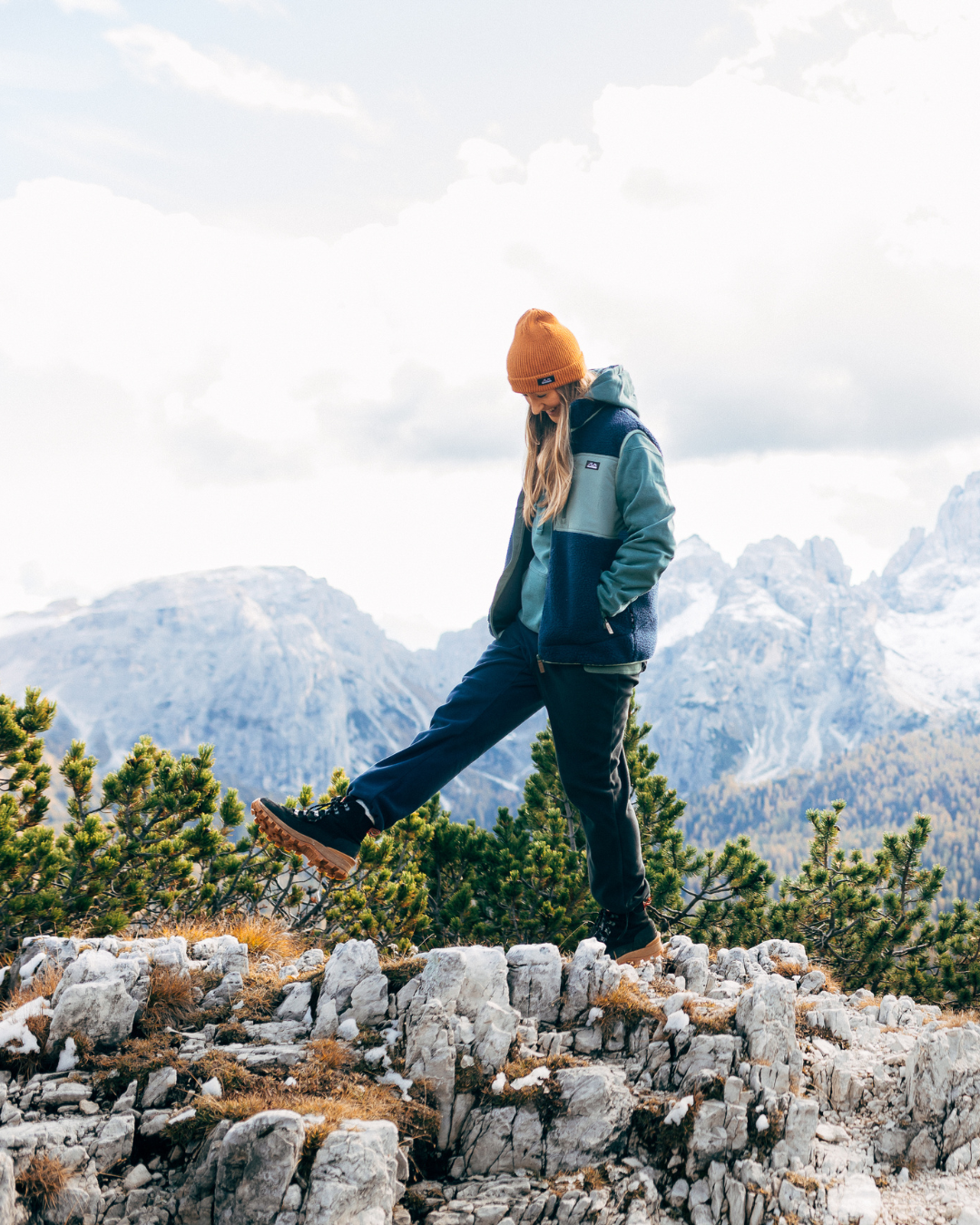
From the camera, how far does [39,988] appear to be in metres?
4.84

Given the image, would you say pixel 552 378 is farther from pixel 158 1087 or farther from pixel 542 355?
pixel 158 1087

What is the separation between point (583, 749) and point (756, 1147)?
2.41 metres

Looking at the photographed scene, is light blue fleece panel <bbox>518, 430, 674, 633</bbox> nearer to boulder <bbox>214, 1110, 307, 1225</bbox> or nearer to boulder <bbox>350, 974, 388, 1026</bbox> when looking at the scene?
boulder <bbox>350, 974, 388, 1026</bbox>

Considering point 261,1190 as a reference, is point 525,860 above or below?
above

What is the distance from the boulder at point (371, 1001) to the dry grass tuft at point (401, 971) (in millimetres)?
83

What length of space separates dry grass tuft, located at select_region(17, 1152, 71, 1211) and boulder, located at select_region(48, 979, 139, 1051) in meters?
0.83

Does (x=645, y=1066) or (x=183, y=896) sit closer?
(x=645, y=1066)

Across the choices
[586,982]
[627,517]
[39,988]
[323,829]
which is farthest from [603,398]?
[39,988]

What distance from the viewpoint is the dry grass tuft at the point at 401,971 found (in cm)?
514

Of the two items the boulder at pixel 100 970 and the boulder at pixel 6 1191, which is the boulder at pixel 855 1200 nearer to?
the boulder at pixel 6 1191

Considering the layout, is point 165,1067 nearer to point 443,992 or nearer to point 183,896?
point 443,992

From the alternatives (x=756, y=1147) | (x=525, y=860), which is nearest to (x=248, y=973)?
(x=756, y=1147)

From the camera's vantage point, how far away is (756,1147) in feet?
14.5

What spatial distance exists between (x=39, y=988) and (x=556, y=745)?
140 inches
